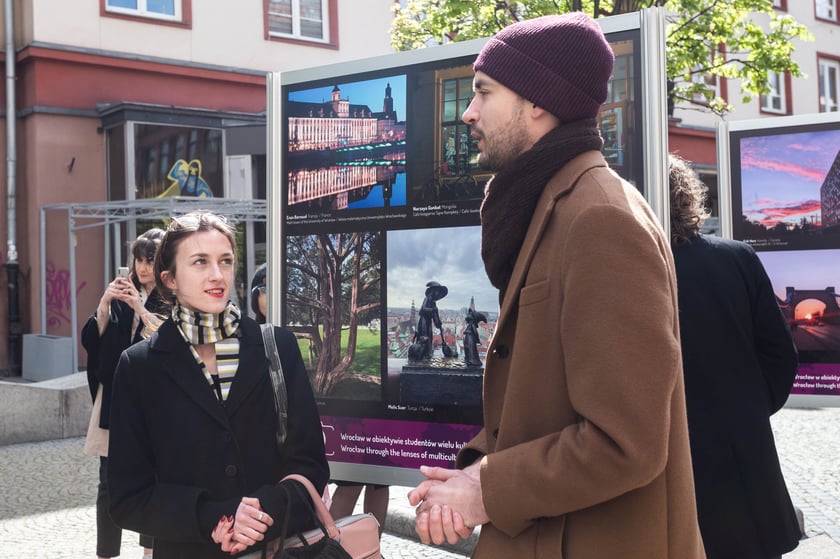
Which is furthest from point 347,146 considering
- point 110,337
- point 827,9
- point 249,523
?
point 827,9

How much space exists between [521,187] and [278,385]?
4.57 feet

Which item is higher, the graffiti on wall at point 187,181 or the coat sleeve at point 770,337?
the graffiti on wall at point 187,181

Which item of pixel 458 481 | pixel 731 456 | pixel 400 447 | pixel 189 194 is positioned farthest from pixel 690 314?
pixel 189 194

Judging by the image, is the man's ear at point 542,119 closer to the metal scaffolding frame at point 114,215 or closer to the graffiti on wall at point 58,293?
the metal scaffolding frame at point 114,215

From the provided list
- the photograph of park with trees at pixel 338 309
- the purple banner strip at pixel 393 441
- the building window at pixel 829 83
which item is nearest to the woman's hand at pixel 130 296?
the photograph of park with trees at pixel 338 309

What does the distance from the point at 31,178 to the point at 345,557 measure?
49.7ft

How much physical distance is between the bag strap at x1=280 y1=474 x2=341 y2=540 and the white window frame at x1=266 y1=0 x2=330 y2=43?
55.4 ft

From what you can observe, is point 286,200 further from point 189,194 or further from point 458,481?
point 189,194

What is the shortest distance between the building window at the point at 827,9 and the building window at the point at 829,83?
123 centimetres

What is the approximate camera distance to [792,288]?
5.89m

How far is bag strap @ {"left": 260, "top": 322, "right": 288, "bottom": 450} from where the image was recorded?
3.16 metres

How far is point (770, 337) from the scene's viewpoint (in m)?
3.46

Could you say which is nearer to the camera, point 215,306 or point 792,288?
point 215,306

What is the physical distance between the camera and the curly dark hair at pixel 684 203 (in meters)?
3.45
